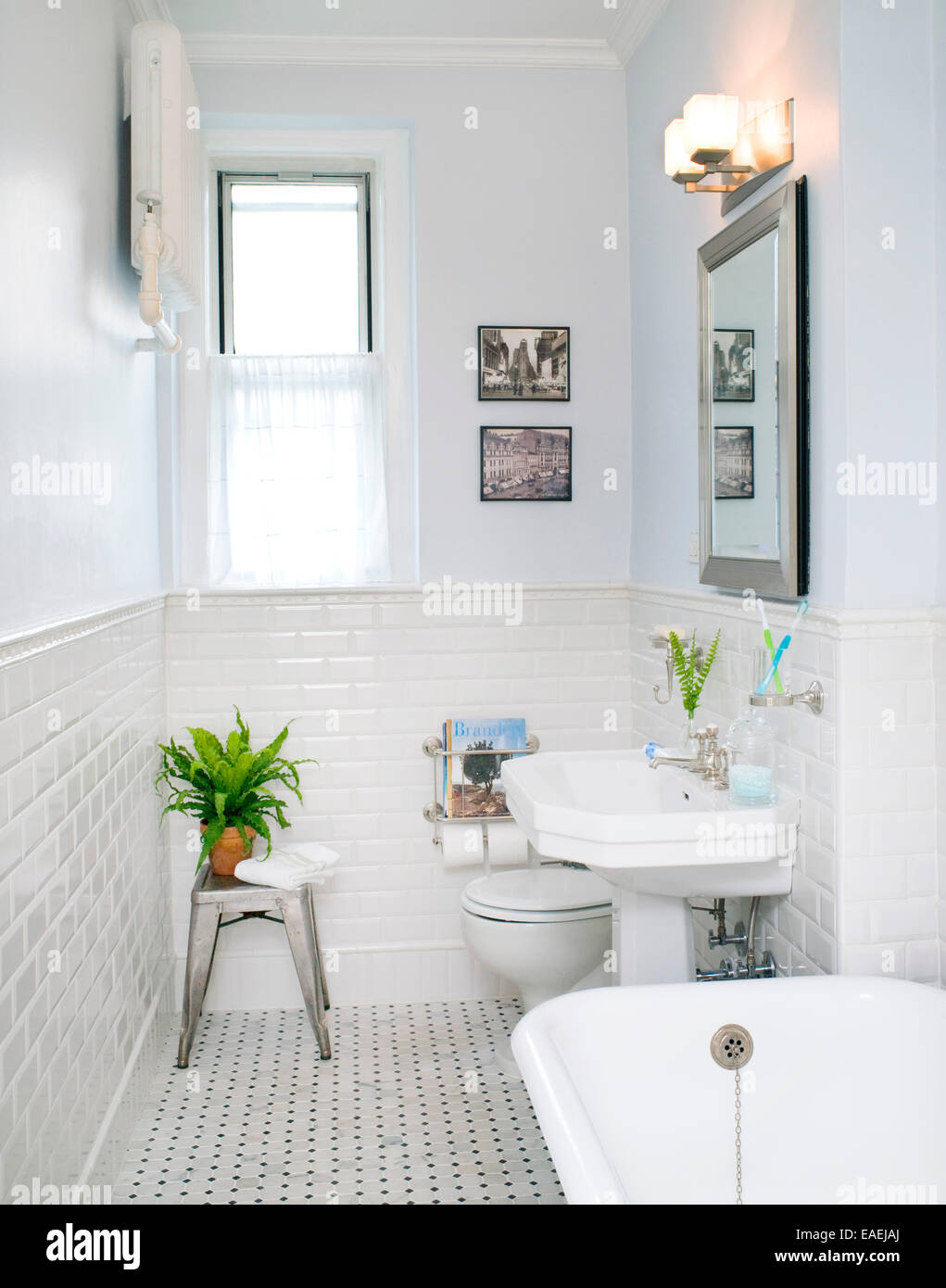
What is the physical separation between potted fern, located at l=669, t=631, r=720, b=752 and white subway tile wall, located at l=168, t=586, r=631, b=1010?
765mm

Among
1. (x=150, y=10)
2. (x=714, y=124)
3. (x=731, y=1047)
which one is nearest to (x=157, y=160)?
(x=150, y=10)

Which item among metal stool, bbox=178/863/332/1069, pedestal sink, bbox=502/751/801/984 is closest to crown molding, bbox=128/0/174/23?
pedestal sink, bbox=502/751/801/984

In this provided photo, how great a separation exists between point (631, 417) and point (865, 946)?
197cm

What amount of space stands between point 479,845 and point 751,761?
50.5 inches

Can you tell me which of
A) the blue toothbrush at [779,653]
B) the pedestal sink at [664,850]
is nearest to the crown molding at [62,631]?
the pedestal sink at [664,850]

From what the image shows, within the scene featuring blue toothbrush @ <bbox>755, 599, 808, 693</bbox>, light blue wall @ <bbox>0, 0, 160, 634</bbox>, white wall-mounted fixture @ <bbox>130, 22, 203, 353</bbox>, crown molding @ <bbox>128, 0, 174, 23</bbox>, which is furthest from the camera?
crown molding @ <bbox>128, 0, 174, 23</bbox>

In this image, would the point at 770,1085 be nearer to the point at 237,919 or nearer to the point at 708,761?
the point at 708,761

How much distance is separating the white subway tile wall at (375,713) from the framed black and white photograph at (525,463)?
0.33 metres

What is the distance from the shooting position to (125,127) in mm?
2889

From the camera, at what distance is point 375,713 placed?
12.0 ft

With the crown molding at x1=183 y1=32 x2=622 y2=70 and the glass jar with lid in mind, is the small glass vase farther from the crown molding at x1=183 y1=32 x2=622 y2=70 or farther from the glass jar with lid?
the crown molding at x1=183 y1=32 x2=622 y2=70

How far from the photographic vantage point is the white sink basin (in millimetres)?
2248
